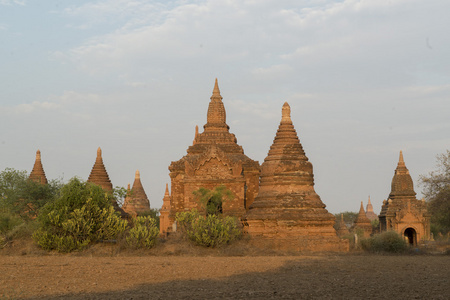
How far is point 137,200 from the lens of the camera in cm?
5744

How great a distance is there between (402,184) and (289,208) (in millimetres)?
24289

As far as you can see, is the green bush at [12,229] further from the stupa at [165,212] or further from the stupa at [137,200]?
the stupa at [137,200]

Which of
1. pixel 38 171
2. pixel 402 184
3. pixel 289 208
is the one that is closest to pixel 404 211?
pixel 402 184

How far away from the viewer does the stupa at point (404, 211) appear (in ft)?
160

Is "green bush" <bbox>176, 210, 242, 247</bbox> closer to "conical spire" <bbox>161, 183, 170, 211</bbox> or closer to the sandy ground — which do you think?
the sandy ground

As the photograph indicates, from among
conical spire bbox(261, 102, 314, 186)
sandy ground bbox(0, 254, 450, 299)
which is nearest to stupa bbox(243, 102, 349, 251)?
conical spire bbox(261, 102, 314, 186)

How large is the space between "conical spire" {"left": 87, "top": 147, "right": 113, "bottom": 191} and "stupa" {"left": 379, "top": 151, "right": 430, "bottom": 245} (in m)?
21.3

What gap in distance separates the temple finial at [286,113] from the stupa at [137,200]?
25101mm

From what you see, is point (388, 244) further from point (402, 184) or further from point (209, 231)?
point (402, 184)

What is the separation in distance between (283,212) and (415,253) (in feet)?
21.4

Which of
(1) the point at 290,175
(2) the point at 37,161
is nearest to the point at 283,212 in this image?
(1) the point at 290,175

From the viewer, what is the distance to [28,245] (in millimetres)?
25062

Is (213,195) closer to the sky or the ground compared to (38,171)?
closer to the ground

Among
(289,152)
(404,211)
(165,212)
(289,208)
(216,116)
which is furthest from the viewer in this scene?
(165,212)
